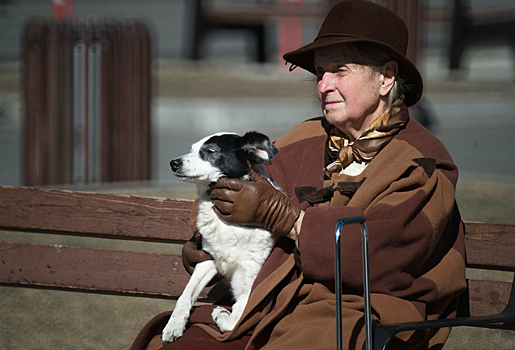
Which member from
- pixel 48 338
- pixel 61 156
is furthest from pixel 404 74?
pixel 61 156

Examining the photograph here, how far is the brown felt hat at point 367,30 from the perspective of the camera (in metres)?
2.79

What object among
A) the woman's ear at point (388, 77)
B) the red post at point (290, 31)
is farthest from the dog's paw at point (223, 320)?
the red post at point (290, 31)

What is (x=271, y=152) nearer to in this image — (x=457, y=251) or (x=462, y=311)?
(x=457, y=251)

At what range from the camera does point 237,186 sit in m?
2.77

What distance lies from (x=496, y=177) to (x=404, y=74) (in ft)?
15.7

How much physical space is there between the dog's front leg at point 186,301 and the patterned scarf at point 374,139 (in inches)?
26.5

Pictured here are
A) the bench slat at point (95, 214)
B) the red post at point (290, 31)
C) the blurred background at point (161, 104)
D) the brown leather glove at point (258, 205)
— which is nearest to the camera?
the brown leather glove at point (258, 205)

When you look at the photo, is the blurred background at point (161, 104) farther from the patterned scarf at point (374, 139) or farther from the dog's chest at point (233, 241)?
the patterned scarf at point (374, 139)

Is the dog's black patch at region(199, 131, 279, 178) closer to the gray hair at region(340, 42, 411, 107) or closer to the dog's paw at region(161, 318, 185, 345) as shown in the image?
the gray hair at region(340, 42, 411, 107)

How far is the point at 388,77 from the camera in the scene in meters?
2.93

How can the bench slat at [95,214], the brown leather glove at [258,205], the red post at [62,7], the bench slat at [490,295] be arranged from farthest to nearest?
the red post at [62,7] < the bench slat at [95,214] < the bench slat at [490,295] < the brown leather glove at [258,205]

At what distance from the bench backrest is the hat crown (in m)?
1.30

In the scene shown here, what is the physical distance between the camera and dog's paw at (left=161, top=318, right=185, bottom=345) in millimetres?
2822

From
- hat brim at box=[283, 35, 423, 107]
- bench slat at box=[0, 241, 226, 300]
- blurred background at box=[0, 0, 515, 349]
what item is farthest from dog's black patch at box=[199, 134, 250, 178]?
blurred background at box=[0, 0, 515, 349]
